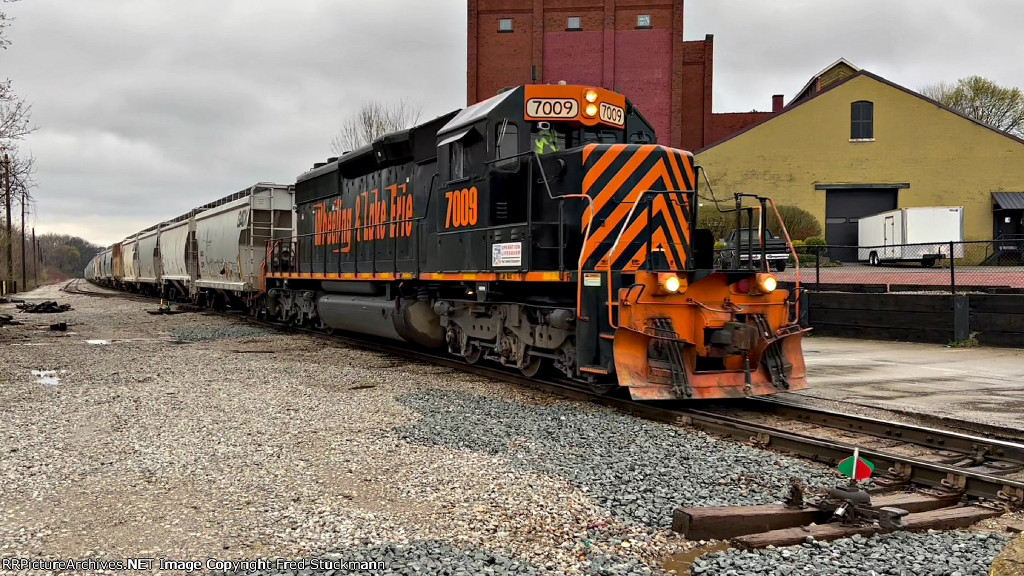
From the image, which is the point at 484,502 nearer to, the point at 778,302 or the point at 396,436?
the point at 396,436

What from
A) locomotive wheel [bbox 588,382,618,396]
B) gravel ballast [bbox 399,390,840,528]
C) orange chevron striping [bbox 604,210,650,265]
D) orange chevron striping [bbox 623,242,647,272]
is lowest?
gravel ballast [bbox 399,390,840,528]

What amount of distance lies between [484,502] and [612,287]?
125 inches

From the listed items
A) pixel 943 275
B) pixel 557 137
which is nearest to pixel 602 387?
pixel 557 137

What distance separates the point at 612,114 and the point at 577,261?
6.27 ft

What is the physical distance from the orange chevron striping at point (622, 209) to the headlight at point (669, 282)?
2.91ft

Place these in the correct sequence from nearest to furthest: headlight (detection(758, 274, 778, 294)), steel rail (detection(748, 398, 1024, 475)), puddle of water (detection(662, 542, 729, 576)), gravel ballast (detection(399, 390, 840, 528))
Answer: puddle of water (detection(662, 542, 729, 576)) < gravel ballast (detection(399, 390, 840, 528)) < steel rail (detection(748, 398, 1024, 475)) < headlight (detection(758, 274, 778, 294))

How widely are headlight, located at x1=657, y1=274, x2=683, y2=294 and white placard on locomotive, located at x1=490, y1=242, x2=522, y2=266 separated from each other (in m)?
1.65

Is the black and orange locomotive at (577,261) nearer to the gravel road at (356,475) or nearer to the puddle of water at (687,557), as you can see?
the gravel road at (356,475)

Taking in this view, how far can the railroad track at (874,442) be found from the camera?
4.70 meters

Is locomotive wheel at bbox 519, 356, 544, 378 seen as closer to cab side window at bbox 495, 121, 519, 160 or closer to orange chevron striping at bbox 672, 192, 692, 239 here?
orange chevron striping at bbox 672, 192, 692, 239

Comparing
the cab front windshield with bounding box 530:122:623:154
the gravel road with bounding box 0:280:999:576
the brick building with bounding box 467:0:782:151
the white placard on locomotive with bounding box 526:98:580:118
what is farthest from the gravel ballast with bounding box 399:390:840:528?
the brick building with bounding box 467:0:782:151

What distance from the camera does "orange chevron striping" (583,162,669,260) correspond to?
7660 millimetres

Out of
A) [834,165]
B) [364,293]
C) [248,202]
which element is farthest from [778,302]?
[834,165]

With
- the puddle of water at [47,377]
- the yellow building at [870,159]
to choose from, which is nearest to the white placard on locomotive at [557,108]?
the puddle of water at [47,377]
